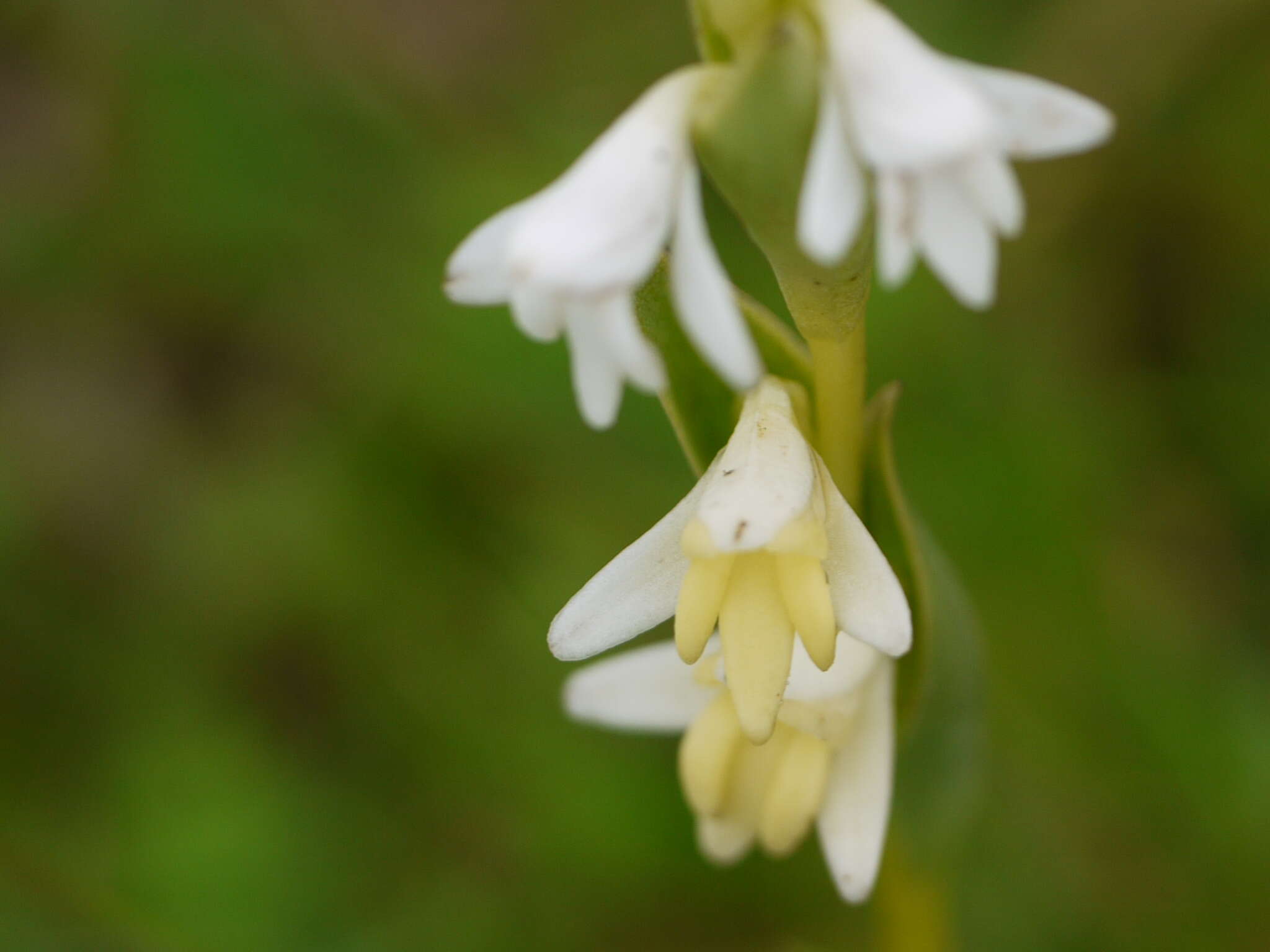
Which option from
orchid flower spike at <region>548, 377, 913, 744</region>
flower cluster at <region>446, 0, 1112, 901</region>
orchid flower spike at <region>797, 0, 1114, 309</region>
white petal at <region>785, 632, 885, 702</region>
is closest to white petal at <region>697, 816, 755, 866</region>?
flower cluster at <region>446, 0, 1112, 901</region>

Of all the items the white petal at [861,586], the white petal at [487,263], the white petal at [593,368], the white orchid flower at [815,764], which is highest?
the white petal at [487,263]

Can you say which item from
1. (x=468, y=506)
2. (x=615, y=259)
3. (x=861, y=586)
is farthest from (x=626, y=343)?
(x=468, y=506)

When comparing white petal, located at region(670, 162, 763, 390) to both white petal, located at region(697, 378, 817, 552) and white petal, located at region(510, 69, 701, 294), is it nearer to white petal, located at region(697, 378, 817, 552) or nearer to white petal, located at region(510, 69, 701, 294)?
white petal, located at region(510, 69, 701, 294)

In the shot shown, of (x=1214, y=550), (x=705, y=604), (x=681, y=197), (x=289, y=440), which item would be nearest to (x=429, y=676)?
(x=289, y=440)

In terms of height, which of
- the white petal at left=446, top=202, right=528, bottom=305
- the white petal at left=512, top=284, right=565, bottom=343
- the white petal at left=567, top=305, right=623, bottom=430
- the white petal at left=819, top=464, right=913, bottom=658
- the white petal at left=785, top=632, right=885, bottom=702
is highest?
the white petal at left=446, top=202, right=528, bottom=305

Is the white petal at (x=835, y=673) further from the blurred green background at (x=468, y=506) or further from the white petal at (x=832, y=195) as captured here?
the blurred green background at (x=468, y=506)

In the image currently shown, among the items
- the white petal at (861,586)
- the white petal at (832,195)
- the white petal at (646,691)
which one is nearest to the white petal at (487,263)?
the white petal at (832,195)

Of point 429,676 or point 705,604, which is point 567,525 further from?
point 705,604
